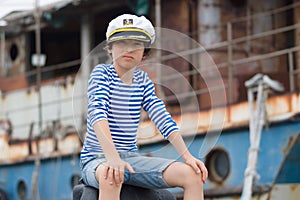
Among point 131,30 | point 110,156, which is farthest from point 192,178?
point 131,30

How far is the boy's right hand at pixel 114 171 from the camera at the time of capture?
140 inches

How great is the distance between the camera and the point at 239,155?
8969mm

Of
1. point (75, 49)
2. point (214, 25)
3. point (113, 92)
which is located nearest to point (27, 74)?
point (75, 49)

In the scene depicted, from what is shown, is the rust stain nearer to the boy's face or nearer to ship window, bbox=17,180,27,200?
ship window, bbox=17,180,27,200

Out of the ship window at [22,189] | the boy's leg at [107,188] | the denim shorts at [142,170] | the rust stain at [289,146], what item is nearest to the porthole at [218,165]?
the rust stain at [289,146]

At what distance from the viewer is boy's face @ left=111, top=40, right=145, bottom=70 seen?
12.2 feet

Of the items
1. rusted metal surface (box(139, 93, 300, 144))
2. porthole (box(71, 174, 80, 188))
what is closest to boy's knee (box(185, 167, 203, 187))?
rusted metal surface (box(139, 93, 300, 144))

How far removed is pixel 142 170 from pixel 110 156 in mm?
172

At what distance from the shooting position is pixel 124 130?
148 inches

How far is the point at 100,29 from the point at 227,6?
342cm

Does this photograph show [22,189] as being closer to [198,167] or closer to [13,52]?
[13,52]

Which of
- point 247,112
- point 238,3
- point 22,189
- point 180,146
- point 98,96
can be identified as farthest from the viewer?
point 22,189

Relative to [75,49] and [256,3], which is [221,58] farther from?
[75,49]

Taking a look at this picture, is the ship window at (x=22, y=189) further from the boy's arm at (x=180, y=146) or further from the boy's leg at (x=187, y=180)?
the boy's leg at (x=187, y=180)
